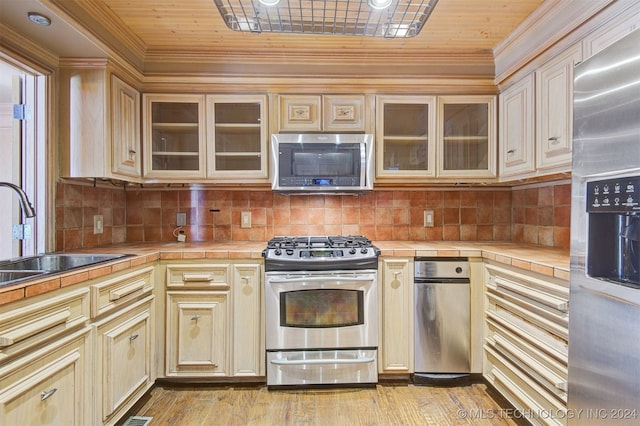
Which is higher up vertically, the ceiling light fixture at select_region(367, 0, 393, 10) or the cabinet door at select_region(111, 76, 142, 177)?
the ceiling light fixture at select_region(367, 0, 393, 10)

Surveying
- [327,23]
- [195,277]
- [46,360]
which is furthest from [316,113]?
[46,360]

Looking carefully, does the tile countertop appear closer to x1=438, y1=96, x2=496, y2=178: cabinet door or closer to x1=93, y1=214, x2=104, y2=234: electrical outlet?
x1=93, y1=214, x2=104, y2=234: electrical outlet

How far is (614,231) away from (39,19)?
2.55 m

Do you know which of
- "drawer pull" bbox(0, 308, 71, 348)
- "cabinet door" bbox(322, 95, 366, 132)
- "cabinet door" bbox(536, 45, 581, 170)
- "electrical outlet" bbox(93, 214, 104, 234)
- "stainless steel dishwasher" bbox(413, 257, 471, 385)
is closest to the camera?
"drawer pull" bbox(0, 308, 71, 348)

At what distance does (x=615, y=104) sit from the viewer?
41.6 inches

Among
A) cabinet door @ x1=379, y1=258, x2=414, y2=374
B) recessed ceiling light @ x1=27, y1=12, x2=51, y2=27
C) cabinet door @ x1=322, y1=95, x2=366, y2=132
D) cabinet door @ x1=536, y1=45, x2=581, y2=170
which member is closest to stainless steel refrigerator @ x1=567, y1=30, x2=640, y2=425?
cabinet door @ x1=536, y1=45, x2=581, y2=170

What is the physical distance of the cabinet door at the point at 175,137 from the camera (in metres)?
2.35

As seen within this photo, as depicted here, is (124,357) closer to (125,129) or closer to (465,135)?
(125,129)

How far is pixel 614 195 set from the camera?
104cm

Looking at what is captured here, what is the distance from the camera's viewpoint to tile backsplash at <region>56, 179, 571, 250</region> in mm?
2678

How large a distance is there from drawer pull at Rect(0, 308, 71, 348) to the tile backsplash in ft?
4.59

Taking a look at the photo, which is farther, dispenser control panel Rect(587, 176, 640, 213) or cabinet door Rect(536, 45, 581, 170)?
cabinet door Rect(536, 45, 581, 170)

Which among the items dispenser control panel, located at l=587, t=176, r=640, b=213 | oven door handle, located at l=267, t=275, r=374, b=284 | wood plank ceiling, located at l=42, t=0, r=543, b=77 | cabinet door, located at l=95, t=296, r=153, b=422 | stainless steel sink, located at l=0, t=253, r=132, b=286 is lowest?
cabinet door, located at l=95, t=296, r=153, b=422

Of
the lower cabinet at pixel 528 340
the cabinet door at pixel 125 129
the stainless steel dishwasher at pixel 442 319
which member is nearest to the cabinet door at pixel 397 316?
the stainless steel dishwasher at pixel 442 319
